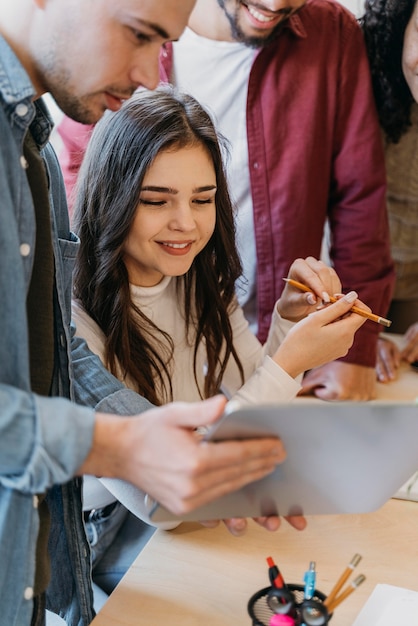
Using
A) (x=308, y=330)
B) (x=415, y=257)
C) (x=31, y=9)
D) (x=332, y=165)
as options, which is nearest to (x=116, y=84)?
(x=31, y=9)

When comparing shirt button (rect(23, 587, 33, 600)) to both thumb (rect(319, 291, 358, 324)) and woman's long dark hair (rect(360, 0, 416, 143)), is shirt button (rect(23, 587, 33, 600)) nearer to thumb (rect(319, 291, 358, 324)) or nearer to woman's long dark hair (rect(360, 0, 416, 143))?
thumb (rect(319, 291, 358, 324))

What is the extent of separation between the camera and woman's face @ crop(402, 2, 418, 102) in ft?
6.10

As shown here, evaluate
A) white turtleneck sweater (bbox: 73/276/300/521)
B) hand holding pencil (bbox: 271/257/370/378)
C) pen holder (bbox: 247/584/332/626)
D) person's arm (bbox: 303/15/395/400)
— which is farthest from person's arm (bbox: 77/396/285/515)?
person's arm (bbox: 303/15/395/400)

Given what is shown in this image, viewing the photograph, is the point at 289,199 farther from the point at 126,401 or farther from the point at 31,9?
the point at 31,9

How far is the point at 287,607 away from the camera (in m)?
0.91

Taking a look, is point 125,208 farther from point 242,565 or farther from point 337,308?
point 242,565

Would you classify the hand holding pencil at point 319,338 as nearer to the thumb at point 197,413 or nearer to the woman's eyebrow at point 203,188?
the woman's eyebrow at point 203,188

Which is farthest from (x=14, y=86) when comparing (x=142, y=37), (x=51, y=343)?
(x=51, y=343)

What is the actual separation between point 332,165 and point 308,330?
0.72 m

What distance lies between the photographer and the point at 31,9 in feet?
2.86

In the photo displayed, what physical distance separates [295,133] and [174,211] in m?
0.61

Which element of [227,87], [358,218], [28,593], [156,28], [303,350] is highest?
[156,28]

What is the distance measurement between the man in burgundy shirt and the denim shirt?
2.72 ft

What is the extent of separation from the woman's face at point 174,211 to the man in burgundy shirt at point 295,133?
1.53 feet
